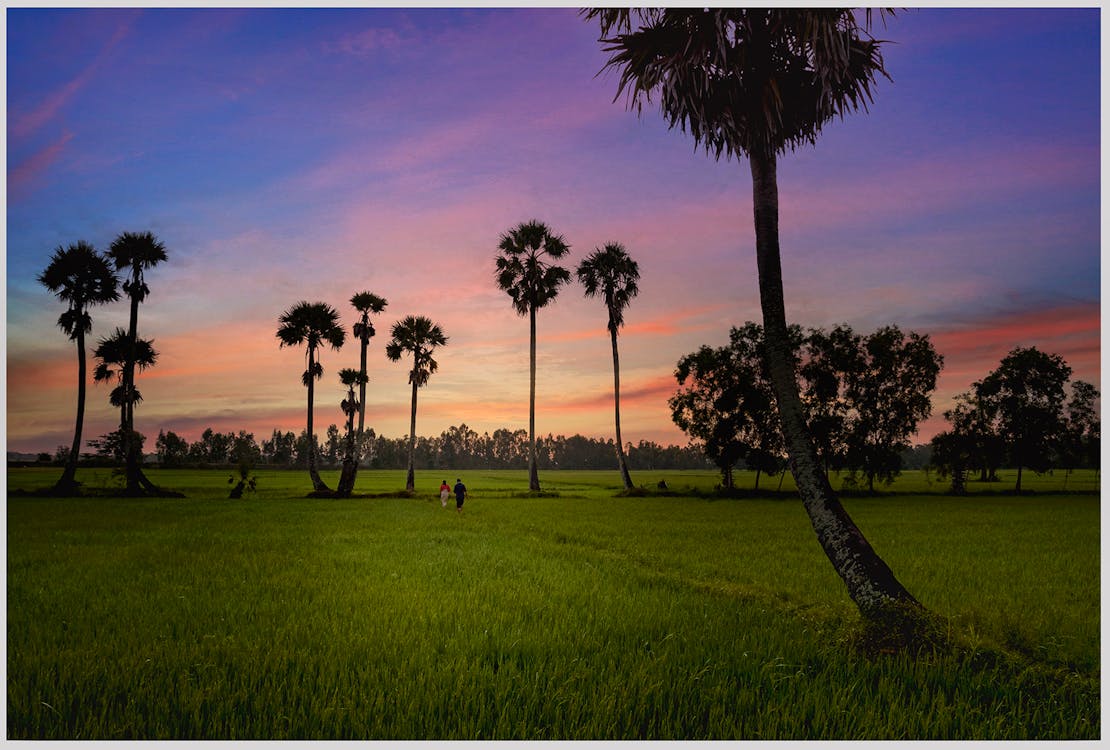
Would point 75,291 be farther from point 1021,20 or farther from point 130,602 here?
point 1021,20

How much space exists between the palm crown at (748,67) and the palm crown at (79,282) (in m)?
47.2

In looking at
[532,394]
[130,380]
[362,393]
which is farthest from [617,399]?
[130,380]

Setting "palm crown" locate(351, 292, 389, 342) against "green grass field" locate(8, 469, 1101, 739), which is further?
"palm crown" locate(351, 292, 389, 342)

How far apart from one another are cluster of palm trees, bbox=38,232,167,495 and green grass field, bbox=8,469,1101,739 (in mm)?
29925

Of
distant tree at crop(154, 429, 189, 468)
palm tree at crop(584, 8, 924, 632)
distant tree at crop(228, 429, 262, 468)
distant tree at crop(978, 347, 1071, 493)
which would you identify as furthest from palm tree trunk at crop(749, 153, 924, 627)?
distant tree at crop(228, 429, 262, 468)

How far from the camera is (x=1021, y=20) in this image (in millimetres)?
9133

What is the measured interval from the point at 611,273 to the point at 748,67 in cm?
4642

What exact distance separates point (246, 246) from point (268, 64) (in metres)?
7.42

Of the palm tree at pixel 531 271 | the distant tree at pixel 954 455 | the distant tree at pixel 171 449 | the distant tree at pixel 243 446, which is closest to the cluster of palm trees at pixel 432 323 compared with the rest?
the palm tree at pixel 531 271

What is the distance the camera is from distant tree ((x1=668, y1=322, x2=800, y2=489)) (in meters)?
51.3

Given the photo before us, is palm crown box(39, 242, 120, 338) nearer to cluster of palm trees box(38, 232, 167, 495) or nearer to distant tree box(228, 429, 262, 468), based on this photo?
cluster of palm trees box(38, 232, 167, 495)

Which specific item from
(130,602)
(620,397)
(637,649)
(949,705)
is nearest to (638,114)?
(637,649)

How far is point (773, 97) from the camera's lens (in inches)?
398

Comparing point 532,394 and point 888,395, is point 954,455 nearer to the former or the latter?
point 888,395
